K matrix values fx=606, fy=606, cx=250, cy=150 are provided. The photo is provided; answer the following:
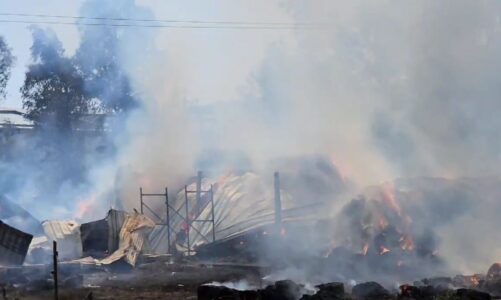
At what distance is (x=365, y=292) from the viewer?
43.9 feet

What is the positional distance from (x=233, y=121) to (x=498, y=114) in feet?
47.8

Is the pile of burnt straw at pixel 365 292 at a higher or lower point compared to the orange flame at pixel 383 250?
lower

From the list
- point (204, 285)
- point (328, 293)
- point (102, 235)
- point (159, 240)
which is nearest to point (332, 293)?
point (328, 293)

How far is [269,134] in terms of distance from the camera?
99.9 feet

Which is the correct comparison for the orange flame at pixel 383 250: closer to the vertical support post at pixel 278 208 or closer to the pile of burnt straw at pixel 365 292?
the pile of burnt straw at pixel 365 292

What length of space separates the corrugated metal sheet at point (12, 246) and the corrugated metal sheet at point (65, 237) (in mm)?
2623

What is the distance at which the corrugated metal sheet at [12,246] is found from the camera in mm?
17594

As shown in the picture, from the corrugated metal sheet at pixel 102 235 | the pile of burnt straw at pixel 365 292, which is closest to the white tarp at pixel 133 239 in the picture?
the corrugated metal sheet at pixel 102 235

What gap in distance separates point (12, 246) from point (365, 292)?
34.3 ft

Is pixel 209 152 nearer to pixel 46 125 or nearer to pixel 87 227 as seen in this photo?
pixel 87 227

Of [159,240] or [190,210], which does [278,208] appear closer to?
[190,210]

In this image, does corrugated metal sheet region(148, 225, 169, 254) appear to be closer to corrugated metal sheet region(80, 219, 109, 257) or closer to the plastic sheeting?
the plastic sheeting

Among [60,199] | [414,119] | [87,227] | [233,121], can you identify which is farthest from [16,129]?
[414,119]

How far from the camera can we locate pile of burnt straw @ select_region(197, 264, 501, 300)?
11836 mm
